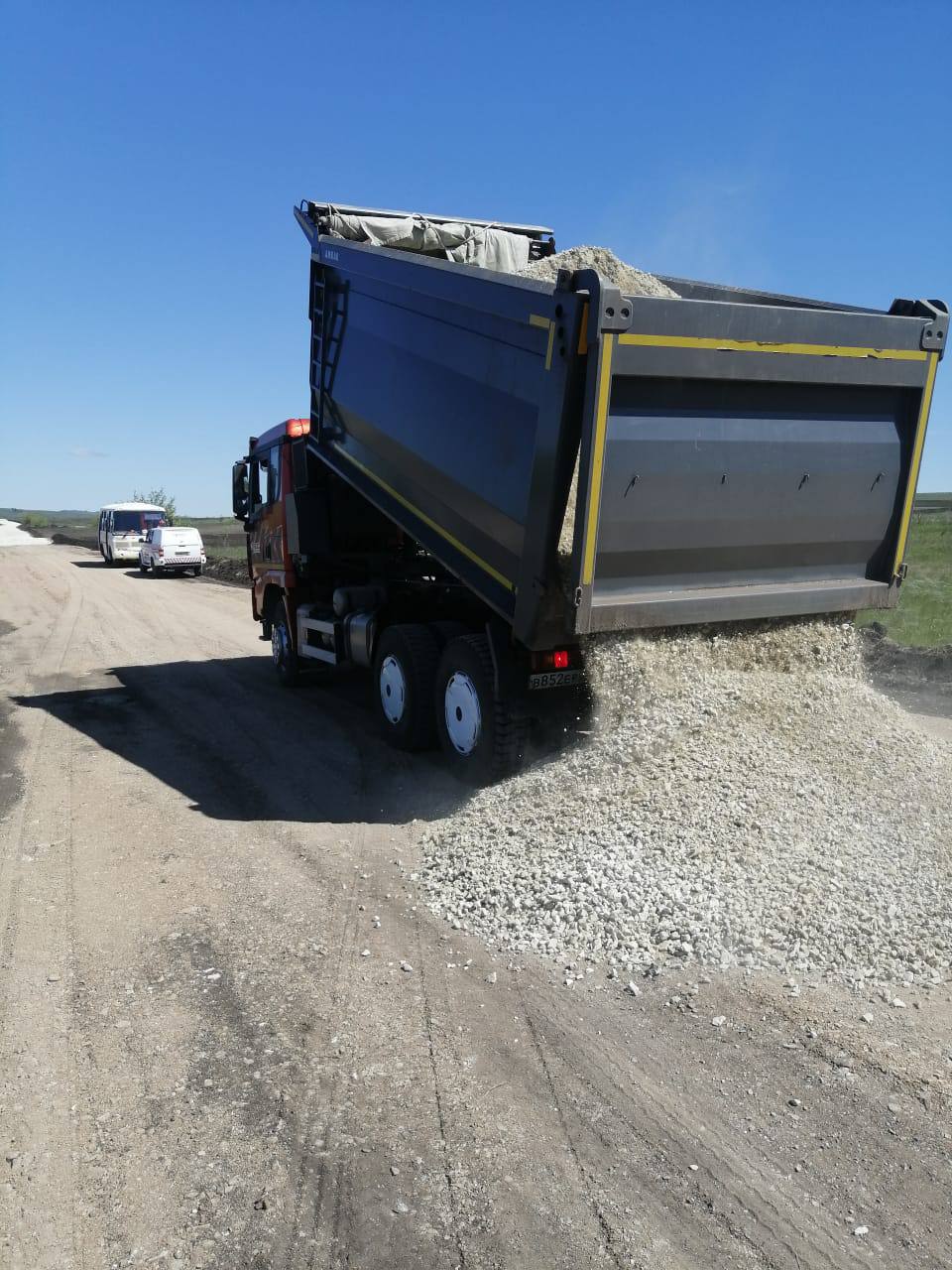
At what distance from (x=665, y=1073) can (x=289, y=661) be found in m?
7.74

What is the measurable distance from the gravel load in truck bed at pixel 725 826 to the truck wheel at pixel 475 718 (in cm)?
42

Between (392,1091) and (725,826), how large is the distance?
2.27 metres

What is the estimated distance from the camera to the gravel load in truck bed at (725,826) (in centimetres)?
405

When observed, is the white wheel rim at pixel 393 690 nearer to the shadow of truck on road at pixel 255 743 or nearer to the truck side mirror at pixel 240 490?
the shadow of truck on road at pixel 255 743

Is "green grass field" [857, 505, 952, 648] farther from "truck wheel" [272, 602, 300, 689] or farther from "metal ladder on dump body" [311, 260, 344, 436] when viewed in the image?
"truck wheel" [272, 602, 300, 689]

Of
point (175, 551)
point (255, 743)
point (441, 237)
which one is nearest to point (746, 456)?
point (441, 237)

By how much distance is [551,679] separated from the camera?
5.74 metres

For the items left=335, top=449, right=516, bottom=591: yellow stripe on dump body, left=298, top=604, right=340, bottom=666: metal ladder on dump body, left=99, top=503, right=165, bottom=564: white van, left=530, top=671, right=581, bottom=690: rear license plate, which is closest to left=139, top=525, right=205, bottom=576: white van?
left=99, top=503, right=165, bottom=564: white van

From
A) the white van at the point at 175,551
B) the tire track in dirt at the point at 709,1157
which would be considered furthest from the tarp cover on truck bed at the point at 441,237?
the white van at the point at 175,551

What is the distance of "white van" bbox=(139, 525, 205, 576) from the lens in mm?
28078

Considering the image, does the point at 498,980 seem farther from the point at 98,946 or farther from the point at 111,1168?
the point at 98,946

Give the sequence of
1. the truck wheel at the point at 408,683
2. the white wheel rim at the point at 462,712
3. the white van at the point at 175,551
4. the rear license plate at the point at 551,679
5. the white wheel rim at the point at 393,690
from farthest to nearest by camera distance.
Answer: the white van at the point at 175,551, the white wheel rim at the point at 393,690, the truck wheel at the point at 408,683, the white wheel rim at the point at 462,712, the rear license plate at the point at 551,679

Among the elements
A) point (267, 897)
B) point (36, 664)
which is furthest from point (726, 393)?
point (36, 664)

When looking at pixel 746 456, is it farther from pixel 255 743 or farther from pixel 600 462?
pixel 255 743
